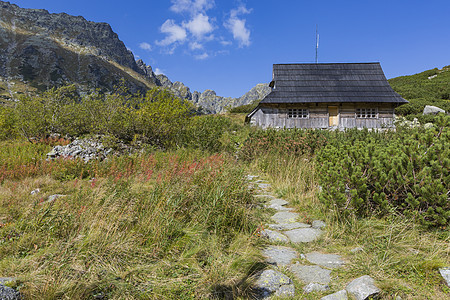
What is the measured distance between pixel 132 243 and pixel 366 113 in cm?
2141

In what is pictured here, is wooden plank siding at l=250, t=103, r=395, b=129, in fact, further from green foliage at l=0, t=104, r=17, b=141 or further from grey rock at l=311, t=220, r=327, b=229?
grey rock at l=311, t=220, r=327, b=229

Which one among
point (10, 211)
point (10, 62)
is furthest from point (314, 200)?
point (10, 62)

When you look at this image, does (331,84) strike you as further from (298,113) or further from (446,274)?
(446,274)

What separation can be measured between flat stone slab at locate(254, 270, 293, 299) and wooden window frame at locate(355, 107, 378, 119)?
2021cm

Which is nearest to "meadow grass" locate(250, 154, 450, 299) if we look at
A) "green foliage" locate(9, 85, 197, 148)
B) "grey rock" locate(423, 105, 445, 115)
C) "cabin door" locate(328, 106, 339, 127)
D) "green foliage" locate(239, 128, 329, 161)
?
"green foliage" locate(239, 128, 329, 161)

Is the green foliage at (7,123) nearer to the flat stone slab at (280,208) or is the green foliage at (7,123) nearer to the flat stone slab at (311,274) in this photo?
the flat stone slab at (280,208)

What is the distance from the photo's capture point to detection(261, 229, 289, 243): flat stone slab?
344cm

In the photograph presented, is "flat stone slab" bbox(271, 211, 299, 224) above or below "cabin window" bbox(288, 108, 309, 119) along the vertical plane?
below

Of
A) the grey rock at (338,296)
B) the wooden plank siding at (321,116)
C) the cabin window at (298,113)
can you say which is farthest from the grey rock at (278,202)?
the cabin window at (298,113)

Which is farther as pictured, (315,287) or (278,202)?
(278,202)

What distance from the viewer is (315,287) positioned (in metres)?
2.33

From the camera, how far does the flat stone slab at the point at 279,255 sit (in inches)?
112

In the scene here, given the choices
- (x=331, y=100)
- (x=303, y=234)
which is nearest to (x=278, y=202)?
(x=303, y=234)

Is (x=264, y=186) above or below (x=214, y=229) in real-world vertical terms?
above
